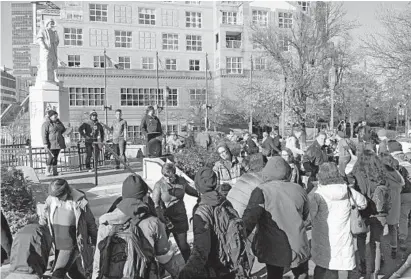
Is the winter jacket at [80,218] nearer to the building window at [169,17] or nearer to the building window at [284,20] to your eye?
the building window at [169,17]

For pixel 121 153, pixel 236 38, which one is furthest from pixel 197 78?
pixel 121 153

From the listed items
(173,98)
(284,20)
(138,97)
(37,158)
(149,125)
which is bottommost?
(37,158)

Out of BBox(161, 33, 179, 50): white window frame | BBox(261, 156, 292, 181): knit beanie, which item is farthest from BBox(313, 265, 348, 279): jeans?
BBox(161, 33, 179, 50): white window frame

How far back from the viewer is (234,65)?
49.5m

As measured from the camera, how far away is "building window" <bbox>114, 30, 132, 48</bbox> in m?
47.9

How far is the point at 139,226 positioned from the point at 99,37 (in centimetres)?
4680

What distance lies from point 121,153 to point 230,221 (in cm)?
938

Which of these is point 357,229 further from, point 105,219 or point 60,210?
point 60,210

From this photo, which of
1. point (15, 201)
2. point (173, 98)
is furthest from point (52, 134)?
point (173, 98)

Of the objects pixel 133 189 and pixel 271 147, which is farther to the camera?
pixel 271 147

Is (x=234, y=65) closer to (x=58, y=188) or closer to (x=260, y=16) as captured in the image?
(x=260, y=16)

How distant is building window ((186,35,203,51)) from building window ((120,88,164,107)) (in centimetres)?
689

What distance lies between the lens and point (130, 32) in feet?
159

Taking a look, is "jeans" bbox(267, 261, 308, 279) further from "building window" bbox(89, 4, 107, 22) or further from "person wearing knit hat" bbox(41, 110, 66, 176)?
"building window" bbox(89, 4, 107, 22)
